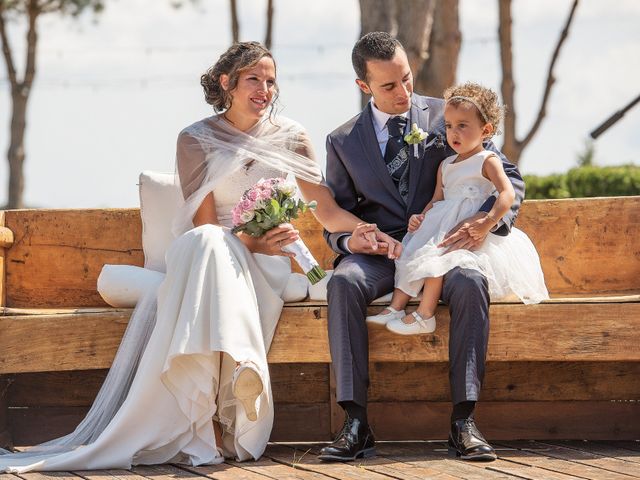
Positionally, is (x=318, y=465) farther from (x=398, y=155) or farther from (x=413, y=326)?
(x=398, y=155)

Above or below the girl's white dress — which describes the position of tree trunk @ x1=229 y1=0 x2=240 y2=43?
above

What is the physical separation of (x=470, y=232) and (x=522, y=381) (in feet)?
2.74

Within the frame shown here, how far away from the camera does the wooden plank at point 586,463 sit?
157 inches

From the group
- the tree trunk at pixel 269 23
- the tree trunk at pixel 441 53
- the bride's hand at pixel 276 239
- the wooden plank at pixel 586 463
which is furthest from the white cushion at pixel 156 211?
the tree trunk at pixel 269 23

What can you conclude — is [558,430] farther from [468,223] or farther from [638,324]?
[468,223]

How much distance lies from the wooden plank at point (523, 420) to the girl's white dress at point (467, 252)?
0.60 meters

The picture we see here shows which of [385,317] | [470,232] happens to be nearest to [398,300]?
[385,317]

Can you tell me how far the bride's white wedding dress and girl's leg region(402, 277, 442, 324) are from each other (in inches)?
23.6

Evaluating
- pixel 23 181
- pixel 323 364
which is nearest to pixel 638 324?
pixel 323 364

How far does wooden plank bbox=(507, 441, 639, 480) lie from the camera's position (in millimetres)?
3979

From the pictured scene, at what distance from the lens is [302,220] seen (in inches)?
213

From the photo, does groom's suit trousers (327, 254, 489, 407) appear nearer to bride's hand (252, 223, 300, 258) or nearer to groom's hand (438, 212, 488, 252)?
groom's hand (438, 212, 488, 252)

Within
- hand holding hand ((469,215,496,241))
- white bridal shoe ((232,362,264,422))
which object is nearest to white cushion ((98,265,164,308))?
white bridal shoe ((232,362,264,422))

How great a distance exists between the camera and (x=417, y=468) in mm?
4098
